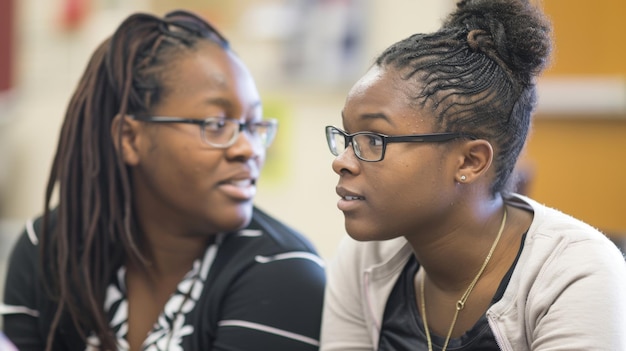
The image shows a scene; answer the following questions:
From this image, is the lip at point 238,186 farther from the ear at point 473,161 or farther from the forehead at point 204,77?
the ear at point 473,161

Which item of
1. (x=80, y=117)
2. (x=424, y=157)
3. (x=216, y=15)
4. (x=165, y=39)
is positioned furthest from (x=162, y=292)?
(x=216, y=15)

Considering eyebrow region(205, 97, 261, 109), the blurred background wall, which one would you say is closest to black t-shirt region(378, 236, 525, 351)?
eyebrow region(205, 97, 261, 109)

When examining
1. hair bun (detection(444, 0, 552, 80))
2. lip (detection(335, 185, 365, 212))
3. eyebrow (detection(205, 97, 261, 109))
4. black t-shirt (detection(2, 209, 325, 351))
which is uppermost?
hair bun (detection(444, 0, 552, 80))

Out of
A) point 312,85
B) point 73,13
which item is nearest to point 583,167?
point 312,85

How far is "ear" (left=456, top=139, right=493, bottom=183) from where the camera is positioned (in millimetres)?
1269

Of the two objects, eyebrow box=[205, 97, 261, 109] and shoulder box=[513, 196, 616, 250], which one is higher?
eyebrow box=[205, 97, 261, 109]

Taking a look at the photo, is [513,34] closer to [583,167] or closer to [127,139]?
[127,139]

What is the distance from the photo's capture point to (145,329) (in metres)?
1.71

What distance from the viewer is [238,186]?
1667 mm

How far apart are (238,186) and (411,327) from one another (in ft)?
1.53

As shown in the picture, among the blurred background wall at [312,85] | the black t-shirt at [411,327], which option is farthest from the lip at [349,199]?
the blurred background wall at [312,85]

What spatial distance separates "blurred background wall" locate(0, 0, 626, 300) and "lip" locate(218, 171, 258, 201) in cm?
120

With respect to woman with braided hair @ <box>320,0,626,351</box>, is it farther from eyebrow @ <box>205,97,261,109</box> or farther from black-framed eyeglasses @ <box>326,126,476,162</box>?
eyebrow @ <box>205,97,261,109</box>

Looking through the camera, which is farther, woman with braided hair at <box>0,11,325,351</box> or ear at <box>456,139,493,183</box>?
woman with braided hair at <box>0,11,325,351</box>
